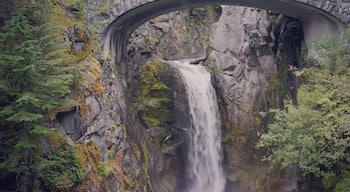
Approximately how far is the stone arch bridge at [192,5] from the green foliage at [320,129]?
1961 mm

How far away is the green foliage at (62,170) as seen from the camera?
22.6 feet

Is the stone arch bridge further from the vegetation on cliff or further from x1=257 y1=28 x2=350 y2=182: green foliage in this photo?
the vegetation on cliff

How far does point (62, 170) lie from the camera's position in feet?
23.0

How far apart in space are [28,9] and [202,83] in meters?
10.4

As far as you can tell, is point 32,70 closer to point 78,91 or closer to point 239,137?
point 78,91

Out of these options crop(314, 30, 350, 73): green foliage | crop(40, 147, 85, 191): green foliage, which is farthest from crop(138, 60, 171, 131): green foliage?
crop(40, 147, 85, 191): green foliage

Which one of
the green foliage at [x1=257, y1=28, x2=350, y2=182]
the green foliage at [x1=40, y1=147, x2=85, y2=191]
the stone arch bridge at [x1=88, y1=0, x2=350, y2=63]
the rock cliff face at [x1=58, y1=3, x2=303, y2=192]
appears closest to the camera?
the green foliage at [x1=40, y1=147, x2=85, y2=191]

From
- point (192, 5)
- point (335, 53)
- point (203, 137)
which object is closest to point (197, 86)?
point (203, 137)

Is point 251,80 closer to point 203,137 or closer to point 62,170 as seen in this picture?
point 203,137

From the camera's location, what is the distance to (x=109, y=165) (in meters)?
8.84

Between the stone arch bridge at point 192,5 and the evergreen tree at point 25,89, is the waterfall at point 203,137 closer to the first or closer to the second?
the stone arch bridge at point 192,5

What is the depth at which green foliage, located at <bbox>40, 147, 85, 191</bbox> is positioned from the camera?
6.88m

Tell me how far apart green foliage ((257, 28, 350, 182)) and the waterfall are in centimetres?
507

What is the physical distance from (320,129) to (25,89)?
694cm
